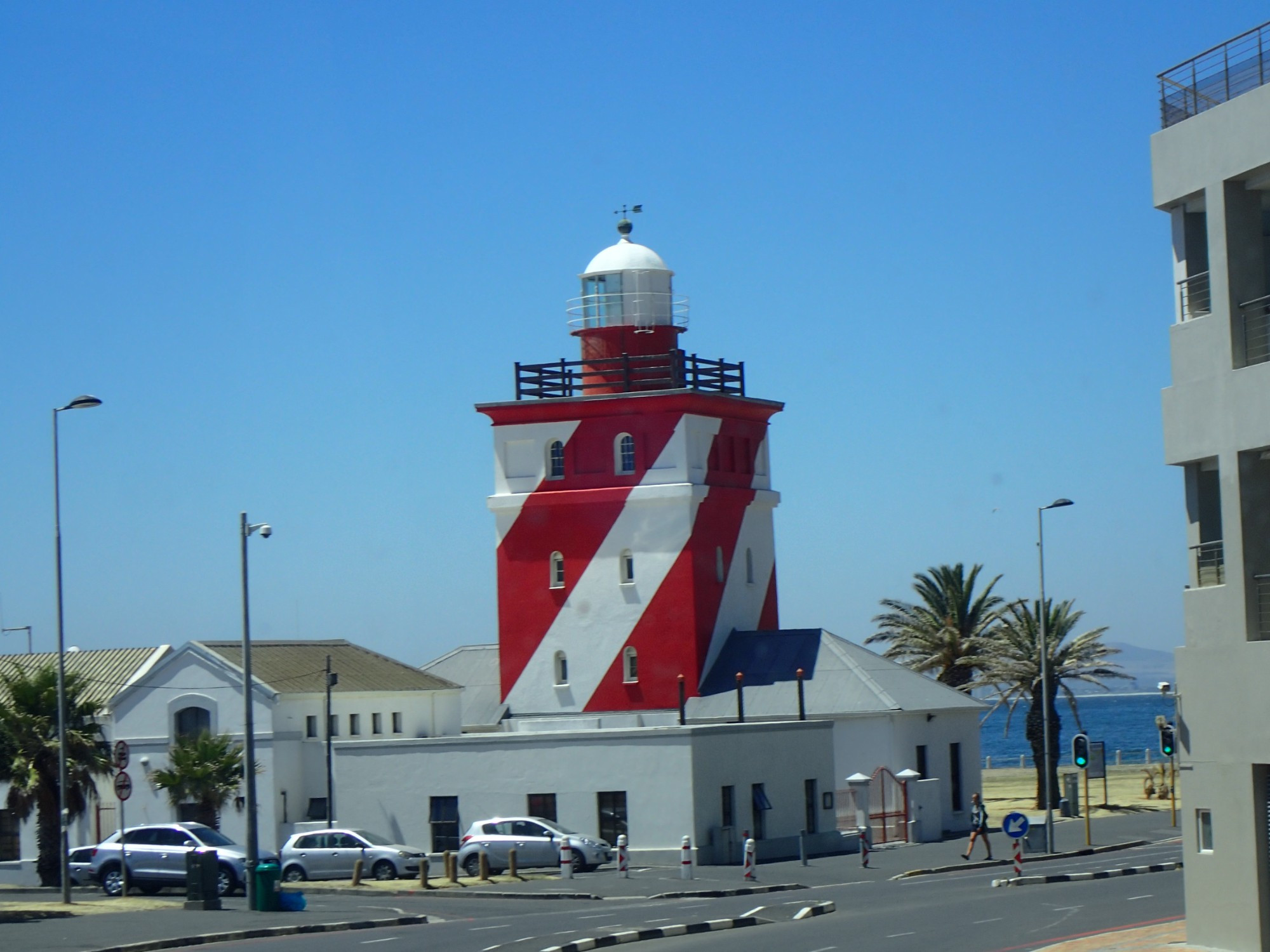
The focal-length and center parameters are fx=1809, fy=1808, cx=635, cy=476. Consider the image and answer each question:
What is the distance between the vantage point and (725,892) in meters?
35.7

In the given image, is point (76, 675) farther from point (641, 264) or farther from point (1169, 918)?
point (1169, 918)

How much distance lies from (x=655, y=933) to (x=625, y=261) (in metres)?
30.2

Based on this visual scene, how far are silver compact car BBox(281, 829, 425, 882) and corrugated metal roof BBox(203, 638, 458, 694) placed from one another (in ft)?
32.9

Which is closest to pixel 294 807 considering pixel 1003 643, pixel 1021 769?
pixel 1003 643

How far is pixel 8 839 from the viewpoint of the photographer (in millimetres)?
50281

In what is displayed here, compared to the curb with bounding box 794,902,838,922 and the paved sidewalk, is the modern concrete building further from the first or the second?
the curb with bounding box 794,902,838,922

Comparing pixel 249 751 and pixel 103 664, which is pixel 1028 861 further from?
pixel 103 664

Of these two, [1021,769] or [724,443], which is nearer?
[724,443]

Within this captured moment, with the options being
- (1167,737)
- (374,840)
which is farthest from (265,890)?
(1167,737)

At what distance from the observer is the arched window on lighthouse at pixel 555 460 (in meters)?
53.7

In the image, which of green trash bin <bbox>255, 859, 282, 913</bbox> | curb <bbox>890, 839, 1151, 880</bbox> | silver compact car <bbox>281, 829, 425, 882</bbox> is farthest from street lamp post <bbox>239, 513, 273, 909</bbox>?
curb <bbox>890, 839, 1151, 880</bbox>

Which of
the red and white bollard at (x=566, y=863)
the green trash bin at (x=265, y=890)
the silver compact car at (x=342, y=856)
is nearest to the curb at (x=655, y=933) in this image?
the green trash bin at (x=265, y=890)

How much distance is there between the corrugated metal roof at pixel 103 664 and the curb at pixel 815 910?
27.2 m

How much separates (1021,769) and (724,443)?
1645 inches
